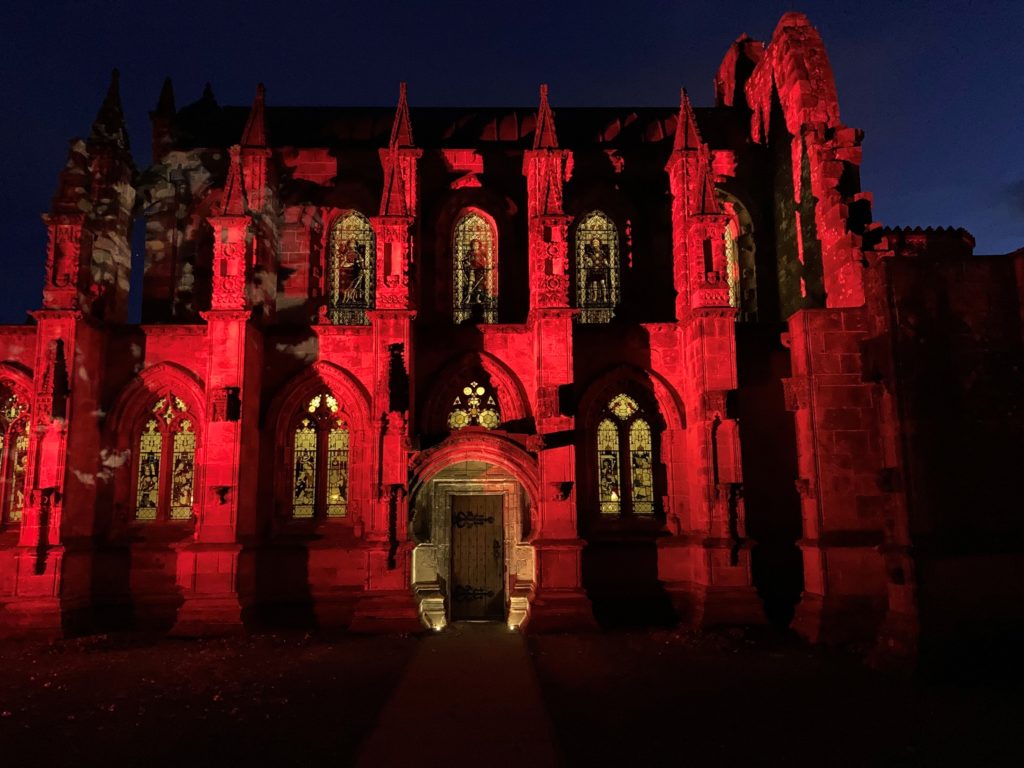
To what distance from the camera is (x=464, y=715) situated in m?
9.38

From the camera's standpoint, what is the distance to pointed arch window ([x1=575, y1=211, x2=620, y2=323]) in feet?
64.7

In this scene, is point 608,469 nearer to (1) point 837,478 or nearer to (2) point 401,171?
(1) point 837,478

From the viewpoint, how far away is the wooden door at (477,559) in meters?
18.1

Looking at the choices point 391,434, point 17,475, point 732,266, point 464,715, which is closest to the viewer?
point 464,715

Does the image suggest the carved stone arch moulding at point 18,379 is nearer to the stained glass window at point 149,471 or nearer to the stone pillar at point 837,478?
the stained glass window at point 149,471

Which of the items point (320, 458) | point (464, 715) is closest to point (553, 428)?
point (320, 458)

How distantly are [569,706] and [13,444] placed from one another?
1477 cm

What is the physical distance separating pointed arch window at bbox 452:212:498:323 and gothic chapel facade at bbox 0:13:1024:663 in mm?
87

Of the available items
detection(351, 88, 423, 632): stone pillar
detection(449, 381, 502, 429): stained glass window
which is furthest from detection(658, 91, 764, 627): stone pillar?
detection(351, 88, 423, 632): stone pillar

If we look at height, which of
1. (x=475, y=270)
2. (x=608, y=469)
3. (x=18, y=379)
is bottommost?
(x=608, y=469)

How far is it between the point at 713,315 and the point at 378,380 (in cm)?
763

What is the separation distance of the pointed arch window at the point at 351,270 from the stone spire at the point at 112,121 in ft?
18.6

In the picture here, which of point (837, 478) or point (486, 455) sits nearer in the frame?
point (837, 478)

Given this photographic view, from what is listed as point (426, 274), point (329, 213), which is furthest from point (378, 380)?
point (329, 213)
